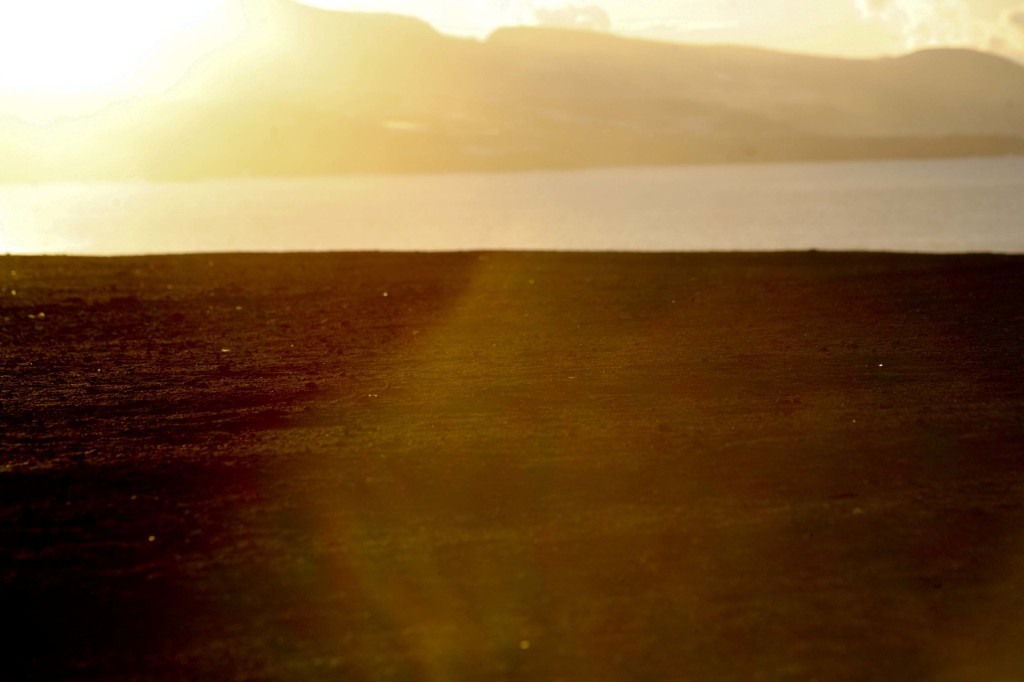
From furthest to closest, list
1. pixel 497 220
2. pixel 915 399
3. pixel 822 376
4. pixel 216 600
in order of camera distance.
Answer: pixel 497 220 → pixel 822 376 → pixel 915 399 → pixel 216 600

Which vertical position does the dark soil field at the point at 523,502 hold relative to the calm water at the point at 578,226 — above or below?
below

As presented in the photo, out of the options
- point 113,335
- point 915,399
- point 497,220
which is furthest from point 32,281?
point 497,220

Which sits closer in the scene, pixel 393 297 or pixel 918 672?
pixel 918 672

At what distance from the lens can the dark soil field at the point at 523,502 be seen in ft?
16.4

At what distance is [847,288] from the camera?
17.8m

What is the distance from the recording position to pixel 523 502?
22.7ft

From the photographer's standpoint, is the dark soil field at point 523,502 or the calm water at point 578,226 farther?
the calm water at point 578,226

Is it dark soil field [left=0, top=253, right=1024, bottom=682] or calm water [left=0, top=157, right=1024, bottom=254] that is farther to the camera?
calm water [left=0, top=157, right=1024, bottom=254]

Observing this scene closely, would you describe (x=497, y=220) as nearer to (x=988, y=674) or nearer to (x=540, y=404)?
(x=540, y=404)

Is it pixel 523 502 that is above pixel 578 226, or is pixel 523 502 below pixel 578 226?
below

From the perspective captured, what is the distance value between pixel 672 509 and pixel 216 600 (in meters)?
2.79

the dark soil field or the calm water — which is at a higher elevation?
the calm water

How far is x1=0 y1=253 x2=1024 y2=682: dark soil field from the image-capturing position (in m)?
5.00

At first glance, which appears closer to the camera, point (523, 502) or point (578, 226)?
point (523, 502)
